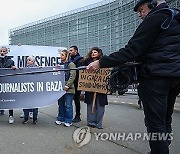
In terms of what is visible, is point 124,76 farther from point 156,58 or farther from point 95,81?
point 95,81

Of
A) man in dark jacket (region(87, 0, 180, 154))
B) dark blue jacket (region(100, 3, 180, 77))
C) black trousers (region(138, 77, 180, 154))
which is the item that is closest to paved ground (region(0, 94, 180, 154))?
black trousers (region(138, 77, 180, 154))

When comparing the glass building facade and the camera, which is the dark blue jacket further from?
the glass building facade

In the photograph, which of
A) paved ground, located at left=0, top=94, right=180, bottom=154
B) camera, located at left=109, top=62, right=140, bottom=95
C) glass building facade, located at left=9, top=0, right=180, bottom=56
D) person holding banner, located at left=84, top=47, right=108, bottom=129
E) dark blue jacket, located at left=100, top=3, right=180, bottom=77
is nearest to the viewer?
dark blue jacket, located at left=100, top=3, right=180, bottom=77

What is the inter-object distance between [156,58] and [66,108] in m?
3.93

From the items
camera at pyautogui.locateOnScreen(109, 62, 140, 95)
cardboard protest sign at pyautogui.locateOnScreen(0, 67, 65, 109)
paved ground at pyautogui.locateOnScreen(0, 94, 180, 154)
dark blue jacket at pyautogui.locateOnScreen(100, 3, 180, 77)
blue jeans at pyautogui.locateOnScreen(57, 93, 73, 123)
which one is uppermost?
dark blue jacket at pyautogui.locateOnScreen(100, 3, 180, 77)

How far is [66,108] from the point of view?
6551 mm

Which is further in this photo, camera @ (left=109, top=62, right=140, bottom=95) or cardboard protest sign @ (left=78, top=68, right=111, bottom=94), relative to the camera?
cardboard protest sign @ (left=78, top=68, right=111, bottom=94)

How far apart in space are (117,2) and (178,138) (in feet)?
139

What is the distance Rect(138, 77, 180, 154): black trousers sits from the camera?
9.64 ft

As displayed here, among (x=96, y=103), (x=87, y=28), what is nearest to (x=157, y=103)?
(x=96, y=103)

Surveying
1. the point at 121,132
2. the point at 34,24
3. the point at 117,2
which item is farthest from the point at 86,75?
the point at 34,24

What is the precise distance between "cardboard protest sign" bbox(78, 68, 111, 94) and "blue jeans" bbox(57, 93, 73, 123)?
356 millimetres

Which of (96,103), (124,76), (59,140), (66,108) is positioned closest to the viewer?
(124,76)

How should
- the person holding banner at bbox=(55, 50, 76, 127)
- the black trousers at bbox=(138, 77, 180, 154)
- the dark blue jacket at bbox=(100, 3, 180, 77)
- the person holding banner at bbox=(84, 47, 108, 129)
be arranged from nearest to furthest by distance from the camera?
the dark blue jacket at bbox=(100, 3, 180, 77), the black trousers at bbox=(138, 77, 180, 154), the person holding banner at bbox=(84, 47, 108, 129), the person holding banner at bbox=(55, 50, 76, 127)
